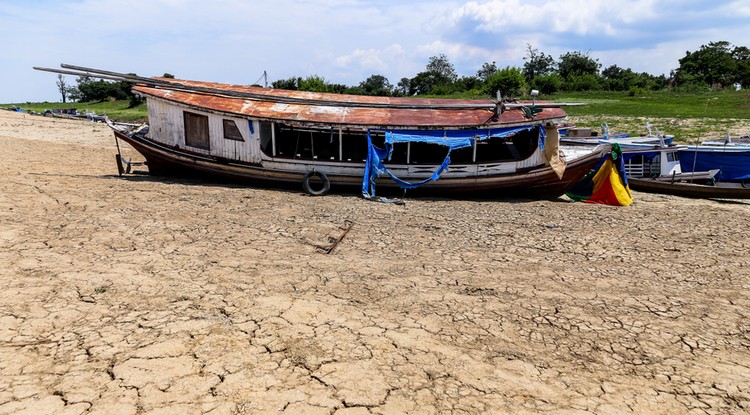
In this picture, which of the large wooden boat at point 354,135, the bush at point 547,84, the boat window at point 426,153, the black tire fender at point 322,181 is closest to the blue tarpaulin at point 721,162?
the large wooden boat at point 354,135

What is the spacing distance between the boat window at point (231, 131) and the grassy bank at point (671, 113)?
2144cm

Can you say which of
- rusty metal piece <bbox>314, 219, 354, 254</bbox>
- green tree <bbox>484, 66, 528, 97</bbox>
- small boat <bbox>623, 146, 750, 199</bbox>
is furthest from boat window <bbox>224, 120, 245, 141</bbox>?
green tree <bbox>484, 66, 528, 97</bbox>

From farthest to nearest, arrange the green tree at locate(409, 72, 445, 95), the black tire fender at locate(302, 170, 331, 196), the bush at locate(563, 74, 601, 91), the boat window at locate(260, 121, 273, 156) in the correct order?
the green tree at locate(409, 72, 445, 95) → the bush at locate(563, 74, 601, 91) → the boat window at locate(260, 121, 273, 156) → the black tire fender at locate(302, 170, 331, 196)

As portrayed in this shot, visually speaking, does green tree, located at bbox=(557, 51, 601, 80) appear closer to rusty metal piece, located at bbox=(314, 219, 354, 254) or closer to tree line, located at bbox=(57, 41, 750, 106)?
tree line, located at bbox=(57, 41, 750, 106)

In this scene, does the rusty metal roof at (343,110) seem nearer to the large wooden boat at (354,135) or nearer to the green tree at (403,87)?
the large wooden boat at (354,135)

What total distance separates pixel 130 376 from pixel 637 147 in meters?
19.1

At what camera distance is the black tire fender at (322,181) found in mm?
14039

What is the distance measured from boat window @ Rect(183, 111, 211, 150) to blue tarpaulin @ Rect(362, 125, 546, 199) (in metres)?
5.31

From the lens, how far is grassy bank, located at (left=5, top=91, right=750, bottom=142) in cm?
2808

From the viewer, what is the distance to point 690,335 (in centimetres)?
609

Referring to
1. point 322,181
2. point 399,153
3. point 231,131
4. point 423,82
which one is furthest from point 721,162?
point 423,82

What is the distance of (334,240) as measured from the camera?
9.65 meters

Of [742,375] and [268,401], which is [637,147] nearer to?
[742,375]

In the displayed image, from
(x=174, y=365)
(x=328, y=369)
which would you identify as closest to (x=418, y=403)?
(x=328, y=369)
